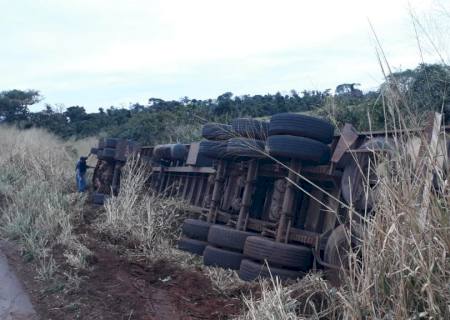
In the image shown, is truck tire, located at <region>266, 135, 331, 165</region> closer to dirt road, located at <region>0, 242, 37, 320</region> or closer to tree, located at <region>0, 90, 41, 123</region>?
dirt road, located at <region>0, 242, 37, 320</region>

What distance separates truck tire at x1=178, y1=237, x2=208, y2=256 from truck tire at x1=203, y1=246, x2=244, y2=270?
0.60 meters

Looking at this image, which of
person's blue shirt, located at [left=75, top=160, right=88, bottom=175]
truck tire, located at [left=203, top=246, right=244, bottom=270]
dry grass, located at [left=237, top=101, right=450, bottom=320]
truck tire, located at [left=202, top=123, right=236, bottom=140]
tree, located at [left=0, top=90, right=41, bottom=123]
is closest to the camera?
dry grass, located at [left=237, top=101, right=450, bottom=320]

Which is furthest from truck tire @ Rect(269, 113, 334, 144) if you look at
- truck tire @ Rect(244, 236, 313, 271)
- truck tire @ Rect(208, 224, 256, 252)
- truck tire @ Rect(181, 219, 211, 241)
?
truck tire @ Rect(181, 219, 211, 241)

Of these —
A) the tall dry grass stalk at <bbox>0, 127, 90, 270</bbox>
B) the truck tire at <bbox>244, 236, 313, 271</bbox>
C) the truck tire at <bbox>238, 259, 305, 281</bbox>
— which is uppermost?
the truck tire at <bbox>244, 236, 313, 271</bbox>

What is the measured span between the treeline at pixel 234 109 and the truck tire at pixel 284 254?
5.00ft

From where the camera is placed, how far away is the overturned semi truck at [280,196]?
6686 mm

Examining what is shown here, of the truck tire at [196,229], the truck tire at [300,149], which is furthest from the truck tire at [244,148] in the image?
the truck tire at [196,229]

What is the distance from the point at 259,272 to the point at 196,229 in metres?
2.28

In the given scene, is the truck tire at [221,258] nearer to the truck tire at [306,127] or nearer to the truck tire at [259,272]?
the truck tire at [259,272]

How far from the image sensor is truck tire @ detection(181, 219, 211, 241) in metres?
9.08

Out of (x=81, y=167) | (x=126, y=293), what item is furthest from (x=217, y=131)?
(x=81, y=167)

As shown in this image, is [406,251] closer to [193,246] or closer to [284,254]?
[284,254]

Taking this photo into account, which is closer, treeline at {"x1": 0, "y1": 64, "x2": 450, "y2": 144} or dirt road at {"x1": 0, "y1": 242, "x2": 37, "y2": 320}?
treeline at {"x1": 0, "y1": 64, "x2": 450, "y2": 144}

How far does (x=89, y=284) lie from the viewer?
23.9 ft
